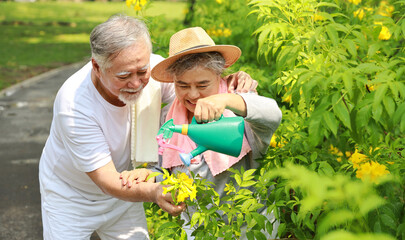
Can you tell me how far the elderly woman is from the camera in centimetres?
222

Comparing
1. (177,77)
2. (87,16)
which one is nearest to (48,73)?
(177,77)

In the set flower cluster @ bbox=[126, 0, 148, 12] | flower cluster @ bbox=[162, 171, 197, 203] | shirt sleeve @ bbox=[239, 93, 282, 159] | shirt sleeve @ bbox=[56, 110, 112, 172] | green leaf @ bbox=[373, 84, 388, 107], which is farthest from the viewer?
flower cluster @ bbox=[126, 0, 148, 12]

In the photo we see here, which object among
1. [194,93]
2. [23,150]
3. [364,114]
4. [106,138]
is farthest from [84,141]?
[23,150]

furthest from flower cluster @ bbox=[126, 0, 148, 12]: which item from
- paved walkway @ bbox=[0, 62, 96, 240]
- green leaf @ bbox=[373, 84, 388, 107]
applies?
green leaf @ bbox=[373, 84, 388, 107]

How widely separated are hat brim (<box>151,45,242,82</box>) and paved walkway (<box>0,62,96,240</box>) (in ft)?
8.83

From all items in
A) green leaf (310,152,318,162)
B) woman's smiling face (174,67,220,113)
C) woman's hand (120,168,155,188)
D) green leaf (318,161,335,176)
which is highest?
woman's smiling face (174,67,220,113)

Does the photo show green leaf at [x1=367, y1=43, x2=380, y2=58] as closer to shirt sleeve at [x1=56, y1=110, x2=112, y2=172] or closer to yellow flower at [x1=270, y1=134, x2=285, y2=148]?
yellow flower at [x1=270, y1=134, x2=285, y2=148]

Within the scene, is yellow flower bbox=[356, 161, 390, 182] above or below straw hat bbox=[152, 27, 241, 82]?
below

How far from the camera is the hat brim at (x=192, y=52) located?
2.40 metres

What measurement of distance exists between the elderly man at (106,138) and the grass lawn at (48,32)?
1.12m

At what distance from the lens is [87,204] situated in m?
3.09

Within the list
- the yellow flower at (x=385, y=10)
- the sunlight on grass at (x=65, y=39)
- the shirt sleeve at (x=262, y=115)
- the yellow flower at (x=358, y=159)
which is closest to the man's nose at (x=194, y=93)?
the shirt sleeve at (x=262, y=115)

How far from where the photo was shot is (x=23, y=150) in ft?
22.7

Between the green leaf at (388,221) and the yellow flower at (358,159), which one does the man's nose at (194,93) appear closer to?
the yellow flower at (358,159)
